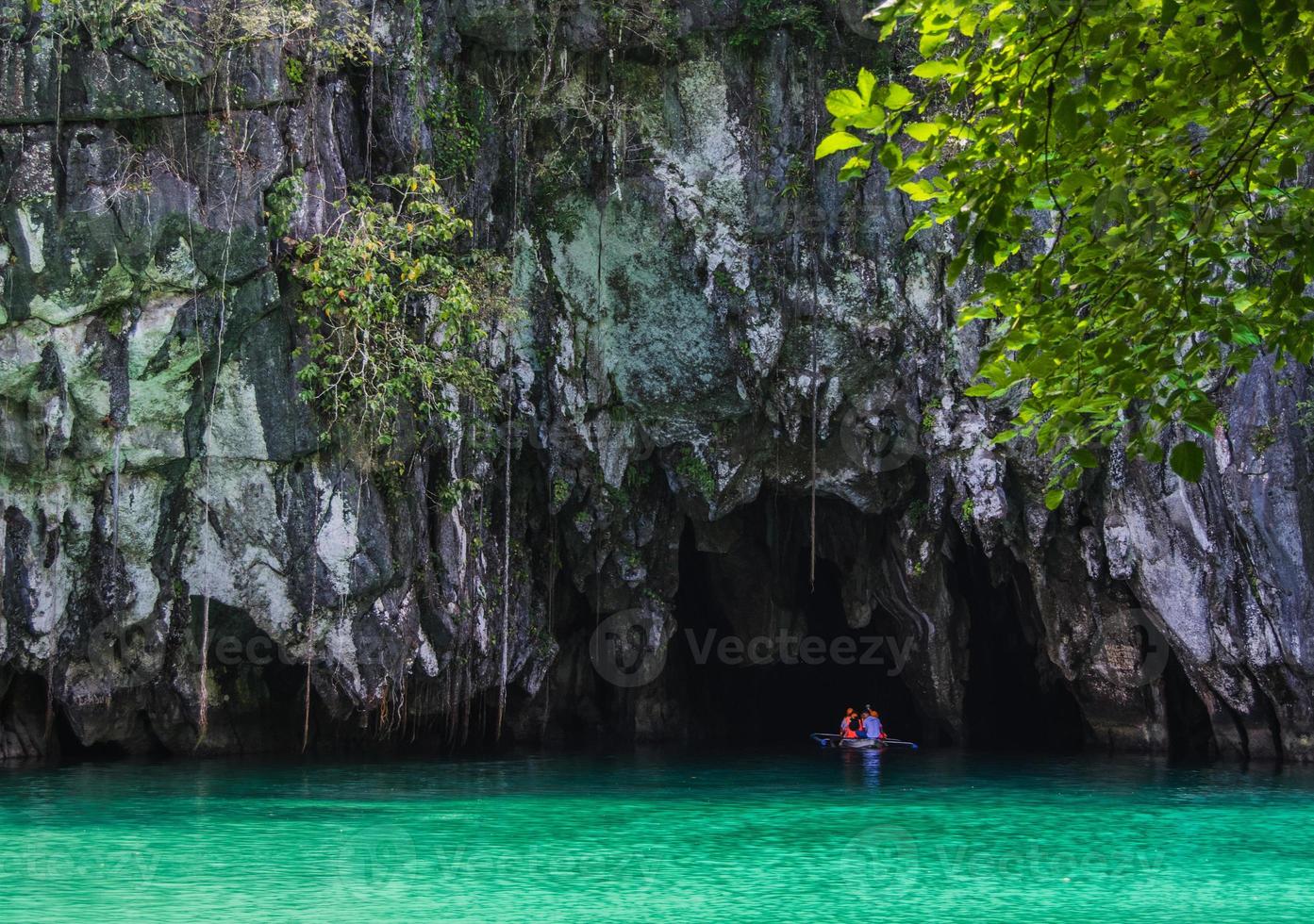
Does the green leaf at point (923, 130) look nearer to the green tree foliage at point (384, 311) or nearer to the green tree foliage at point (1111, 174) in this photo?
the green tree foliage at point (1111, 174)

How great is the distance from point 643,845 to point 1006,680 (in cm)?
1309

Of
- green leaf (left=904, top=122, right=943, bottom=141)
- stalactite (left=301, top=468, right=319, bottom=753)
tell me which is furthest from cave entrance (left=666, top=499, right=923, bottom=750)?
green leaf (left=904, top=122, right=943, bottom=141)

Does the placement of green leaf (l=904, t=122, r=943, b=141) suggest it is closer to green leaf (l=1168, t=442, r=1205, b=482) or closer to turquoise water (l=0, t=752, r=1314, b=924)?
green leaf (l=1168, t=442, r=1205, b=482)

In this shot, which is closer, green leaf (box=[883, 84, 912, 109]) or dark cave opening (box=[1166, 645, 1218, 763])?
green leaf (box=[883, 84, 912, 109])

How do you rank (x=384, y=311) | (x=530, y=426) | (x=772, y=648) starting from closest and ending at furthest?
(x=384, y=311) < (x=530, y=426) < (x=772, y=648)

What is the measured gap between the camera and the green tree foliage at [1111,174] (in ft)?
13.3

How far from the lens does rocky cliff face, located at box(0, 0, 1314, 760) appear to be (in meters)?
13.8

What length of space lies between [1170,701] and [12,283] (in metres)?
15.0

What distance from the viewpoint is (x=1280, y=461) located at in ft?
51.9

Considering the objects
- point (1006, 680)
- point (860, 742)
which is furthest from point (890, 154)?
point (1006, 680)

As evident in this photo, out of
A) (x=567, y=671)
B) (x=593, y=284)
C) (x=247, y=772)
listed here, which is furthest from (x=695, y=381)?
(x=247, y=772)

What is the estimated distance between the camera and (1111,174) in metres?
4.29

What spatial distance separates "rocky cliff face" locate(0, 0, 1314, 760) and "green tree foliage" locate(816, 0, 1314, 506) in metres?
10.8

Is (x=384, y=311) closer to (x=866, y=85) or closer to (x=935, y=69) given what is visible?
(x=866, y=85)
